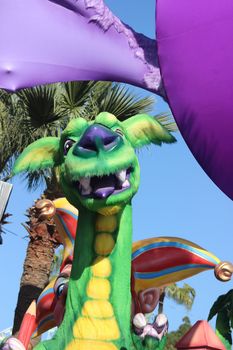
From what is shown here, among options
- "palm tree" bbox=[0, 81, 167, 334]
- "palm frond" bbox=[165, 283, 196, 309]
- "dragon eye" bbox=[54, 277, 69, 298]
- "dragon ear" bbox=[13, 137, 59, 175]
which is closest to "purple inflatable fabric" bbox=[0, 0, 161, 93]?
"dragon ear" bbox=[13, 137, 59, 175]

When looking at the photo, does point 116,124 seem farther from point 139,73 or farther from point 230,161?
point 230,161

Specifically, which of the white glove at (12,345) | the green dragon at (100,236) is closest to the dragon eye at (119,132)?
the green dragon at (100,236)

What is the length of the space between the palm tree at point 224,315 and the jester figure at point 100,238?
147 centimetres

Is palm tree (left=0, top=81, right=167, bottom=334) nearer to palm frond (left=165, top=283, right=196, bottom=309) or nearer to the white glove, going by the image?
the white glove

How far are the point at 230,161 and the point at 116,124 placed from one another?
1.02 metres

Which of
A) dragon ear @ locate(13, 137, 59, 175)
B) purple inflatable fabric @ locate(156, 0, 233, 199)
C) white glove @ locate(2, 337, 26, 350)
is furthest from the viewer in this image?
dragon ear @ locate(13, 137, 59, 175)

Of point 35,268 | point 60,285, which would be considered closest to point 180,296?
point 35,268

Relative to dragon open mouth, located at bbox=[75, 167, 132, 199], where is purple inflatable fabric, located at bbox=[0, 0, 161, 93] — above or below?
above

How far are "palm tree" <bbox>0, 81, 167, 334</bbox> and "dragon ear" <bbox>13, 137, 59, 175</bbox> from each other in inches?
157

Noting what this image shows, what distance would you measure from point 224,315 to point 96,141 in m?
2.30

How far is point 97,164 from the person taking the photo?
15.9ft

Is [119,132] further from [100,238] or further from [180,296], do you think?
[180,296]

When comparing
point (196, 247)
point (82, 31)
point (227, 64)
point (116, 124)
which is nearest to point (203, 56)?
point (227, 64)

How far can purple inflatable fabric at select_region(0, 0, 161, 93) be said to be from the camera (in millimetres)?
5586
